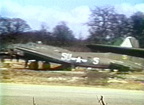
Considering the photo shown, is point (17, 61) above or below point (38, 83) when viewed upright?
above

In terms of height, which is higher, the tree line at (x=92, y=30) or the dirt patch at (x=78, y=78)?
the tree line at (x=92, y=30)

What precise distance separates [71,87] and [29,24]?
0.46 m

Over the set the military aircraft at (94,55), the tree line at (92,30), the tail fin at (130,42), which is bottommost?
the military aircraft at (94,55)

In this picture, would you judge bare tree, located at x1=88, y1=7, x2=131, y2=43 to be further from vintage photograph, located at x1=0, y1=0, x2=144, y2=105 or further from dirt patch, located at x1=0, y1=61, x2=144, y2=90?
dirt patch, located at x1=0, y1=61, x2=144, y2=90

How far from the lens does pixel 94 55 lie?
170cm

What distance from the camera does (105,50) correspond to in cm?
170

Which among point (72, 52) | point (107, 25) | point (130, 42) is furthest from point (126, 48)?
point (72, 52)

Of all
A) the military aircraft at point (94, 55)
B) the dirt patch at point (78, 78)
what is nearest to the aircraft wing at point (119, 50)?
the military aircraft at point (94, 55)

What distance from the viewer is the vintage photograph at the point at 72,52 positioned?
1655 millimetres

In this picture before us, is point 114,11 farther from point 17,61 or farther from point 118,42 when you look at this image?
point 17,61

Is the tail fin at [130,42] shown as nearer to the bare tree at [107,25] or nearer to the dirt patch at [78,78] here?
the bare tree at [107,25]

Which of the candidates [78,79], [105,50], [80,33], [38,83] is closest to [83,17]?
[80,33]

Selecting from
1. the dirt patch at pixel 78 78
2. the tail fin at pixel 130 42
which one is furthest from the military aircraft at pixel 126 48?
the dirt patch at pixel 78 78

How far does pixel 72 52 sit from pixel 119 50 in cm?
29
